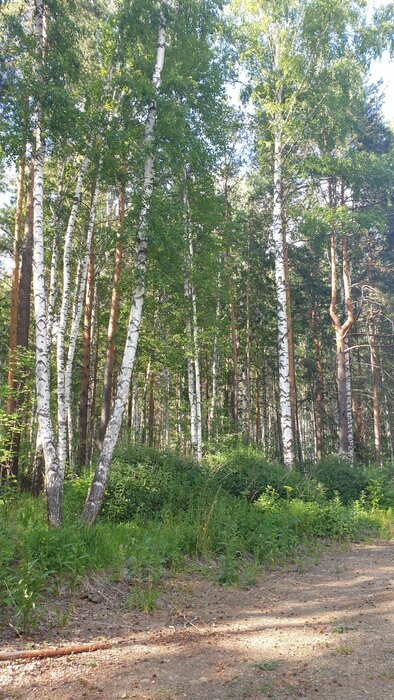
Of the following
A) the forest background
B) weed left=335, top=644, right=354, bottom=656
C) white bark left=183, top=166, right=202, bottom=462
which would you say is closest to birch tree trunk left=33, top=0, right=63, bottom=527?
the forest background

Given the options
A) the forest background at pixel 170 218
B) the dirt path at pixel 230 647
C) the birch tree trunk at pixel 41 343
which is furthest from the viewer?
the forest background at pixel 170 218

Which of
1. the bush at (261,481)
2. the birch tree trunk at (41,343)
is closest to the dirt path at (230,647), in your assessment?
the birch tree trunk at (41,343)

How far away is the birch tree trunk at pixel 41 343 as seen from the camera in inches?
287

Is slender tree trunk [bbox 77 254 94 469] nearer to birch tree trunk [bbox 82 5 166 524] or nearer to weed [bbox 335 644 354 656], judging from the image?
birch tree trunk [bbox 82 5 166 524]

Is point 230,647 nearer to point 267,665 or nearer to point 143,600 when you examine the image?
point 267,665

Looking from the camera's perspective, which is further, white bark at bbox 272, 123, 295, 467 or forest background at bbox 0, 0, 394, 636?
white bark at bbox 272, 123, 295, 467

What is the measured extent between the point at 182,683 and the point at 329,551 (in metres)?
5.61

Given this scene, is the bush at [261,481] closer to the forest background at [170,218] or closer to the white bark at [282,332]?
the forest background at [170,218]

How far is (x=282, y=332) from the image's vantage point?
41.8 ft

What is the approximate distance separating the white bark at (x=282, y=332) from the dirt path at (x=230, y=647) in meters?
6.10

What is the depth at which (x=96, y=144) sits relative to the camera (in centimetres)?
961

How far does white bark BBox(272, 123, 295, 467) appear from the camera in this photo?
12.3 m

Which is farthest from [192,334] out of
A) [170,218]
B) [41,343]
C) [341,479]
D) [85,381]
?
[41,343]

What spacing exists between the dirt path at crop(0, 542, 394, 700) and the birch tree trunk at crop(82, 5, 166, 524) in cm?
263
